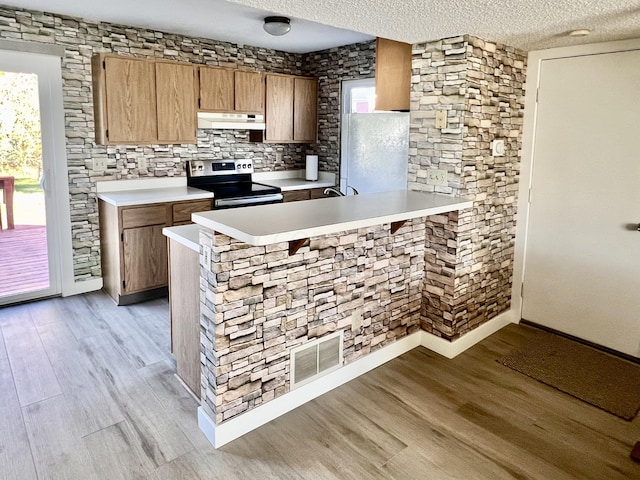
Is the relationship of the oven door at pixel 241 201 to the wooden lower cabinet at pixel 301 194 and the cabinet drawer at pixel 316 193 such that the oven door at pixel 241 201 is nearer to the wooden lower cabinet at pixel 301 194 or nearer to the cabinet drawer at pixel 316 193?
the wooden lower cabinet at pixel 301 194

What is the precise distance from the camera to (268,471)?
2.08m

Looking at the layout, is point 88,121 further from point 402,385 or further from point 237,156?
point 402,385

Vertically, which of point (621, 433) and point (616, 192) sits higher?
point (616, 192)

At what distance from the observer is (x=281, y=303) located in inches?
95.0

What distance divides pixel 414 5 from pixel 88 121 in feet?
10.1

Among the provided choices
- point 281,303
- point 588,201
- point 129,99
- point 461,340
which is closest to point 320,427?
point 281,303

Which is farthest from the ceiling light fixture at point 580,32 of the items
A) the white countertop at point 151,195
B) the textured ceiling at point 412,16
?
the white countertop at point 151,195

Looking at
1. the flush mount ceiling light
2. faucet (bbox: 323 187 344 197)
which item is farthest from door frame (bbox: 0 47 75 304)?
faucet (bbox: 323 187 344 197)

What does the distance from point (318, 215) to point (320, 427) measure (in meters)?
1.08

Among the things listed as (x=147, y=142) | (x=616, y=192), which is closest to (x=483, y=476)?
(x=616, y=192)

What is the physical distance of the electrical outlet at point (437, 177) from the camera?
3096mm

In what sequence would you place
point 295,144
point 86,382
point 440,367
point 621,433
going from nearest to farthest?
point 621,433, point 86,382, point 440,367, point 295,144

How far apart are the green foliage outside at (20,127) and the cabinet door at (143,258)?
971 millimetres

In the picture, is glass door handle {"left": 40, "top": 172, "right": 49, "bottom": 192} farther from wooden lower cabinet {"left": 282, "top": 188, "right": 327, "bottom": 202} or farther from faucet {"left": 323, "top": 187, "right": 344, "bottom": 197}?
faucet {"left": 323, "top": 187, "right": 344, "bottom": 197}
